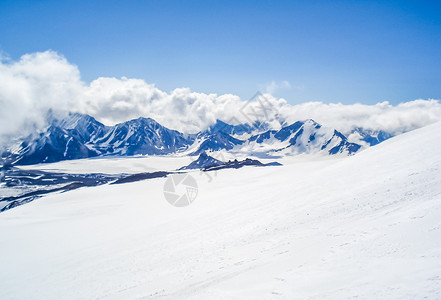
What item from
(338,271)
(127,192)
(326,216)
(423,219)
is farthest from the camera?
(127,192)

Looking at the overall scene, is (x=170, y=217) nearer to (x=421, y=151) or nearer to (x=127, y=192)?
(x=421, y=151)

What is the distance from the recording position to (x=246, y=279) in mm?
12789

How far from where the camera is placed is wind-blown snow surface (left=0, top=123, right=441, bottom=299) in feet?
35.0

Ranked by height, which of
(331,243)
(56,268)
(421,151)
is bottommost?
(56,268)

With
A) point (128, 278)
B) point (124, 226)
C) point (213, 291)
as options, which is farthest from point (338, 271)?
point (124, 226)

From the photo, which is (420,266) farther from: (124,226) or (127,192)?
(127,192)

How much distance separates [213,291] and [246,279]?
170 centimetres

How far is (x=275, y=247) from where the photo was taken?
16.3m

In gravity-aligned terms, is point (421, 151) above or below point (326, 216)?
above

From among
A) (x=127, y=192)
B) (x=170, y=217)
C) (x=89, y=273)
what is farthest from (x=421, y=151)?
(x=127, y=192)

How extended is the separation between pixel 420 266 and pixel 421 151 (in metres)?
23.7

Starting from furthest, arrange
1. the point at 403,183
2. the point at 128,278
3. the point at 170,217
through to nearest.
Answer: the point at 170,217
the point at 403,183
the point at 128,278

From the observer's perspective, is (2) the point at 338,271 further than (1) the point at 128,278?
No

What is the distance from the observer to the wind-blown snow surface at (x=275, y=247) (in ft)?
35.0
